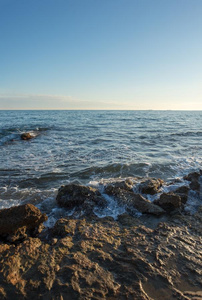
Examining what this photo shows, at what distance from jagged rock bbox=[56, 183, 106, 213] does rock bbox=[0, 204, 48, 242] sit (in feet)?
3.60

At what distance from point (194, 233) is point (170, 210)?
0.94 m

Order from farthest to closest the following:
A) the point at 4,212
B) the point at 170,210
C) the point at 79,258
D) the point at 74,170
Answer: the point at 74,170 < the point at 170,210 < the point at 4,212 < the point at 79,258

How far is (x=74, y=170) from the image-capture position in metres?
8.05

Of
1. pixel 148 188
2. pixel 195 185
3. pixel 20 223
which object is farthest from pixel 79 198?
pixel 195 185

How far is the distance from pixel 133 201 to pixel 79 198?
145 centimetres

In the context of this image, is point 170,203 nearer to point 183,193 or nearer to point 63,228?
point 183,193

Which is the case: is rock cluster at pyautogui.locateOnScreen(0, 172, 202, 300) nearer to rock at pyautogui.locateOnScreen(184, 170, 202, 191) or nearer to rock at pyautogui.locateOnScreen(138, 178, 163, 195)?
rock at pyautogui.locateOnScreen(138, 178, 163, 195)

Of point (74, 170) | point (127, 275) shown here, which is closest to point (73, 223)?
point (127, 275)

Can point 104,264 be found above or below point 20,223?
below

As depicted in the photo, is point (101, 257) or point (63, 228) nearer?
point (101, 257)

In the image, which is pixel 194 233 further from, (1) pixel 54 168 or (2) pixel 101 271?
(1) pixel 54 168

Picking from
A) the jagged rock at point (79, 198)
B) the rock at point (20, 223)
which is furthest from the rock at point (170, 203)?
the rock at point (20, 223)

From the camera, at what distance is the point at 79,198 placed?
4781mm

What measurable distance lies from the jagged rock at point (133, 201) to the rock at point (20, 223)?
6.89 ft
